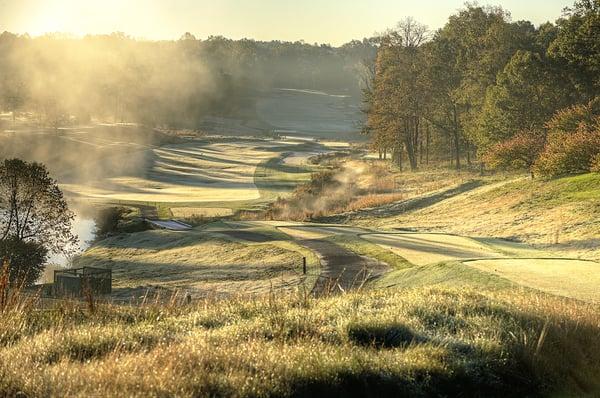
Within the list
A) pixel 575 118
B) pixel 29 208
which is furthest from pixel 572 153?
pixel 29 208

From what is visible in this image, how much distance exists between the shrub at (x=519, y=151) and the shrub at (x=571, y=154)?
351 centimetres

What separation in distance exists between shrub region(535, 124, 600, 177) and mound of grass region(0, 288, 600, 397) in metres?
38.0

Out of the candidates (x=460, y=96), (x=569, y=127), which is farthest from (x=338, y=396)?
(x=460, y=96)

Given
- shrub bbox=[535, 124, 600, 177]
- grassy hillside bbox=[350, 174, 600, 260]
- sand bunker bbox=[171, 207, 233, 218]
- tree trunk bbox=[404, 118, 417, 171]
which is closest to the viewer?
grassy hillside bbox=[350, 174, 600, 260]

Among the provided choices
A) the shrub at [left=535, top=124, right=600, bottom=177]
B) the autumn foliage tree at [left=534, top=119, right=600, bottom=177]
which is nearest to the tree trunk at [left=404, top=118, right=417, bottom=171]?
the autumn foliage tree at [left=534, top=119, right=600, bottom=177]

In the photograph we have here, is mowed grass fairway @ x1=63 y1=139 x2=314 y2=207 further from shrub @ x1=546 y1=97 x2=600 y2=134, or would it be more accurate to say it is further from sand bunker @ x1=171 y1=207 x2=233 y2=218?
shrub @ x1=546 y1=97 x2=600 y2=134

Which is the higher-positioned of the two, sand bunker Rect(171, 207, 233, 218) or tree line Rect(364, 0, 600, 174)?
tree line Rect(364, 0, 600, 174)

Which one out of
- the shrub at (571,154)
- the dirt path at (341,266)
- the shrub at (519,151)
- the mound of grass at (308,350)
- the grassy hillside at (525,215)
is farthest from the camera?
the shrub at (519,151)

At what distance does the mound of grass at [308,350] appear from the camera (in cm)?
900

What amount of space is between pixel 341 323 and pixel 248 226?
39607 millimetres

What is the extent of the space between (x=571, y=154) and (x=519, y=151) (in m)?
7.29

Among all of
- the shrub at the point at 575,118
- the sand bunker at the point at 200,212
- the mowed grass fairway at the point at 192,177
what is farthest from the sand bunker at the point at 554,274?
the mowed grass fairway at the point at 192,177

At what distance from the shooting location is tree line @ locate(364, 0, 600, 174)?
56.8 metres

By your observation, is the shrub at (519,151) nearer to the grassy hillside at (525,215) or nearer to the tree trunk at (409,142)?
the grassy hillside at (525,215)
